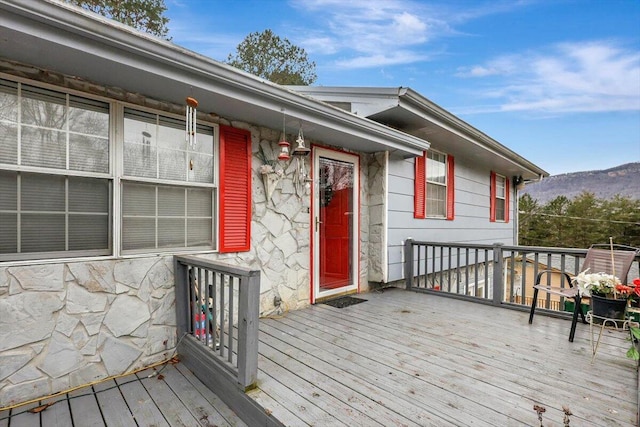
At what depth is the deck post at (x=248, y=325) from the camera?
1.93 metres

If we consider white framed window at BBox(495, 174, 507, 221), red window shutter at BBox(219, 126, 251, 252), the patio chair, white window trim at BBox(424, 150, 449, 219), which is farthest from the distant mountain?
red window shutter at BBox(219, 126, 251, 252)

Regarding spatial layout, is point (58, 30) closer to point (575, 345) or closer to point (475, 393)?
point (475, 393)

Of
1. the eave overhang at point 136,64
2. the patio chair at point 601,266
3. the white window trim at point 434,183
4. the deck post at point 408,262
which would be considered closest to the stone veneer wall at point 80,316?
the eave overhang at point 136,64

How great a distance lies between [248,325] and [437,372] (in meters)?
1.44

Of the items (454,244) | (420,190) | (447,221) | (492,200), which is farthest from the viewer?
(492,200)

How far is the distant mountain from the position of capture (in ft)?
69.7

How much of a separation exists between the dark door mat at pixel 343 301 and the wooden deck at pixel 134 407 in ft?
6.90

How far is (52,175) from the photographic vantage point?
220 cm

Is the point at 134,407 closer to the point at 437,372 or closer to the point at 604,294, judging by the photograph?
the point at 437,372

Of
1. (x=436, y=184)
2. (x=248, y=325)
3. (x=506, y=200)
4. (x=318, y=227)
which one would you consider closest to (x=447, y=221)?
(x=436, y=184)

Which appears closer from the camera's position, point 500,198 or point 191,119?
point 191,119

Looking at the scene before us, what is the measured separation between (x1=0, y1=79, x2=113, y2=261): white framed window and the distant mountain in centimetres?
2393

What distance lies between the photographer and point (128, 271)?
2.47 meters

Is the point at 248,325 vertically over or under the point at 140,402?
over
